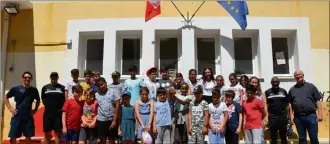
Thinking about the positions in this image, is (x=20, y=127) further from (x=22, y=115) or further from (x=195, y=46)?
(x=195, y=46)

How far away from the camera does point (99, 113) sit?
23.0ft

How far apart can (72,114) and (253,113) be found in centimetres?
336

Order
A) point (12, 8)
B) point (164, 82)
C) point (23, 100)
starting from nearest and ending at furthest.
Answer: point (23, 100) → point (164, 82) → point (12, 8)

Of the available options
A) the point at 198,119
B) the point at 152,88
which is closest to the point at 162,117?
the point at 198,119

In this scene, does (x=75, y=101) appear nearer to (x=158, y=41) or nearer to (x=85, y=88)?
(x=85, y=88)

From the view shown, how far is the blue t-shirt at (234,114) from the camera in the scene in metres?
6.79

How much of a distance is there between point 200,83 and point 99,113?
2086 millimetres

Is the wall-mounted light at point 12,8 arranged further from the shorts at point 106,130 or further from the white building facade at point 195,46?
the shorts at point 106,130

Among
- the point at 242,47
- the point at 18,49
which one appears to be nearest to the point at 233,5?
the point at 242,47

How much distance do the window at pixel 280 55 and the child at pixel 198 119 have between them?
9.86ft

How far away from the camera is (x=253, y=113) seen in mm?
6770

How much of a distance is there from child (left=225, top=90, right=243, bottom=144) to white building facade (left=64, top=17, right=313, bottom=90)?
69.6 inches

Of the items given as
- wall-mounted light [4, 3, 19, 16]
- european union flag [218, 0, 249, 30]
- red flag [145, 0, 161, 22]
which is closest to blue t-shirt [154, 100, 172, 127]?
red flag [145, 0, 161, 22]

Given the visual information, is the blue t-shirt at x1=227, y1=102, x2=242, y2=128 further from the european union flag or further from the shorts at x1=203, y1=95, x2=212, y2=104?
the european union flag
